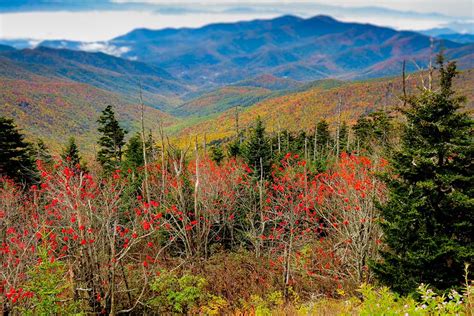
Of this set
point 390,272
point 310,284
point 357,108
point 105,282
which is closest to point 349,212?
point 310,284

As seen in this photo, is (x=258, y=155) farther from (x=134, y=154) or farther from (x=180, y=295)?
(x=180, y=295)

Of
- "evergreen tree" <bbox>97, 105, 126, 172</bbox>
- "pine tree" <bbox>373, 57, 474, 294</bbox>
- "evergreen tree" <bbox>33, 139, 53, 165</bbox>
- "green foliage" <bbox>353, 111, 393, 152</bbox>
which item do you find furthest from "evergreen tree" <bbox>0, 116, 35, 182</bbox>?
"pine tree" <bbox>373, 57, 474, 294</bbox>

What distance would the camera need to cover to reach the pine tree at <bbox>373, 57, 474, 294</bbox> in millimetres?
10836

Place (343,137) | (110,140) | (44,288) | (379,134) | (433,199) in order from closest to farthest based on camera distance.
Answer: (44,288)
(433,199)
(379,134)
(110,140)
(343,137)

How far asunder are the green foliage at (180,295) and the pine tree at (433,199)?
618 cm

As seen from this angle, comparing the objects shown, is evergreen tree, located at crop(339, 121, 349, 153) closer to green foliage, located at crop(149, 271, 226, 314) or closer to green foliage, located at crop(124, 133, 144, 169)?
green foliage, located at crop(124, 133, 144, 169)

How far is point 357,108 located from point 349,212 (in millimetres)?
192136

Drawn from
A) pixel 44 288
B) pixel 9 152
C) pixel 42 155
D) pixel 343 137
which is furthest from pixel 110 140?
pixel 343 137

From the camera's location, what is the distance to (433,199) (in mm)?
11250

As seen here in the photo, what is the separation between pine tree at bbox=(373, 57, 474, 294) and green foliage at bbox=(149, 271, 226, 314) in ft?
20.3

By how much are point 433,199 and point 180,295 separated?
877 centimetres

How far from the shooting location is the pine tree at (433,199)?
1084cm

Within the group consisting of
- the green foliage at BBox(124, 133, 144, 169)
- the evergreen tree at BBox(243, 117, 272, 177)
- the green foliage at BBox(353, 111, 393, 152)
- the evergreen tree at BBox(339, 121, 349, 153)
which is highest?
the green foliage at BBox(353, 111, 393, 152)

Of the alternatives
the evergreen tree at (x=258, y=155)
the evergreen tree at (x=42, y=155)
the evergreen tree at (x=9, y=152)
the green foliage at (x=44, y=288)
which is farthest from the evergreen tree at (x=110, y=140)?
the green foliage at (x=44, y=288)
